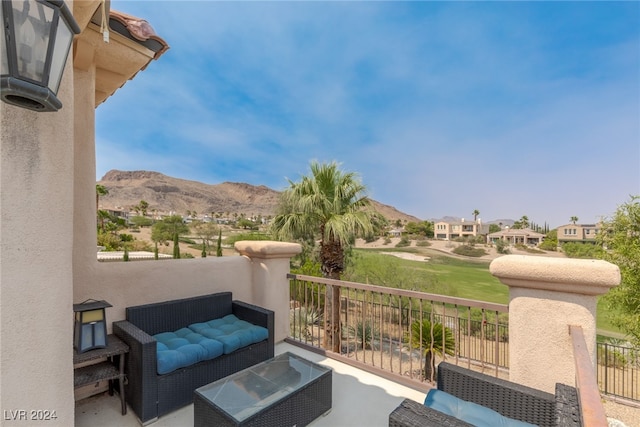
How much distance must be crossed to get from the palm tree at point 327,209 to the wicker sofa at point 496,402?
13.2 ft

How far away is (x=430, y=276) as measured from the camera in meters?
19.3

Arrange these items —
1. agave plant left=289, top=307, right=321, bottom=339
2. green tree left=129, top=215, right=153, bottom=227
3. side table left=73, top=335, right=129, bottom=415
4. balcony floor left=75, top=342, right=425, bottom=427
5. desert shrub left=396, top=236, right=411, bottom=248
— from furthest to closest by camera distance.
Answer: green tree left=129, top=215, right=153, bottom=227, desert shrub left=396, top=236, right=411, bottom=248, agave plant left=289, top=307, right=321, bottom=339, balcony floor left=75, top=342, right=425, bottom=427, side table left=73, top=335, right=129, bottom=415

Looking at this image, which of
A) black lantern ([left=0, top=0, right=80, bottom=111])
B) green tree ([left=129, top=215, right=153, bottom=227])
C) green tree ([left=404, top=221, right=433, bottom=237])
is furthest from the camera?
green tree ([left=404, top=221, right=433, bottom=237])

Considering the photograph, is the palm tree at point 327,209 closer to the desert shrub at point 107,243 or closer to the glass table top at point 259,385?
the glass table top at point 259,385

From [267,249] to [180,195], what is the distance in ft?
192

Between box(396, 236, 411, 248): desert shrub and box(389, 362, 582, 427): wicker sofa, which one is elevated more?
box(389, 362, 582, 427): wicker sofa

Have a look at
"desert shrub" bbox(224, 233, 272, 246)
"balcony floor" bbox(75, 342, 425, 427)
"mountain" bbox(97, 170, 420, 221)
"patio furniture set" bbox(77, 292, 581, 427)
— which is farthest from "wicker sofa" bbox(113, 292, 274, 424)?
"mountain" bbox(97, 170, 420, 221)

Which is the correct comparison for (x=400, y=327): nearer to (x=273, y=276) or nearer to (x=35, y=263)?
(x=273, y=276)

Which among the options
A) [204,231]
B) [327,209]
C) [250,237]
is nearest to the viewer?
[327,209]

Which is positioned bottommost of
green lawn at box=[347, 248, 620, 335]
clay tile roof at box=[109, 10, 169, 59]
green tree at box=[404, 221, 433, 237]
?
green lawn at box=[347, 248, 620, 335]

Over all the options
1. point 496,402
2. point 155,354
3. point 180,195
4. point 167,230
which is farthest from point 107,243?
point 180,195

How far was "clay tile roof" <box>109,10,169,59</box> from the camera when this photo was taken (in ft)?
8.75

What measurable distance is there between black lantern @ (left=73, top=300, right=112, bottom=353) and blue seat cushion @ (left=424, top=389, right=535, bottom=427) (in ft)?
9.23

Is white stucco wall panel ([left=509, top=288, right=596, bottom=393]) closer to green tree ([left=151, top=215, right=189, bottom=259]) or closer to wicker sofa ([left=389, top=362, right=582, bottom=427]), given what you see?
wicker sofa ([left=389, top=362, right=582, bottom=427])
